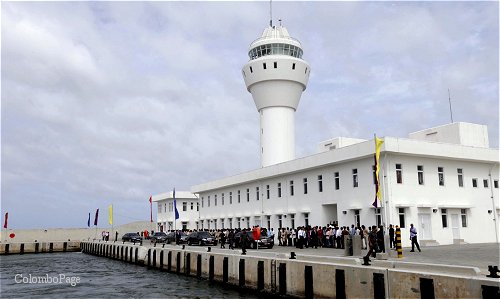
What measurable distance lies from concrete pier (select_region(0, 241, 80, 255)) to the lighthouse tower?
31948 millimetres

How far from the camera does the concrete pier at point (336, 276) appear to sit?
12.3 metres

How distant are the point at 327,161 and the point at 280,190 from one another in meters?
8.14

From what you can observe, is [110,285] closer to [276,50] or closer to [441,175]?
[441,175]

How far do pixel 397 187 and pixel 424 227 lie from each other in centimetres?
361

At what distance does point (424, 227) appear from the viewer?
1303 inches

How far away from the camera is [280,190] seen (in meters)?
43.4

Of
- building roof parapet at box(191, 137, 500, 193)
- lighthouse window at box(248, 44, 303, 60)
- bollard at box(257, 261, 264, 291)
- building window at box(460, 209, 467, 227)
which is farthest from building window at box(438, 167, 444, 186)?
lighthouse window at box(248, 44, 303, 60)

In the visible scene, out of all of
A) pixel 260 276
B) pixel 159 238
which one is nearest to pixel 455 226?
pixel 260 276

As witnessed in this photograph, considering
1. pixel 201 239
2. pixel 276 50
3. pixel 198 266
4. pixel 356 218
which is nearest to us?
pixel 198 266

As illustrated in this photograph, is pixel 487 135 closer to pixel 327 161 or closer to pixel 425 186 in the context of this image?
pixel 425 186

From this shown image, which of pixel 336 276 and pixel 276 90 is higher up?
pixel 276 90

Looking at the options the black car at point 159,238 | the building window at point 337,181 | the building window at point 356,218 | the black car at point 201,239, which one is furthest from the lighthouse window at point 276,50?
the building window at point 356,218

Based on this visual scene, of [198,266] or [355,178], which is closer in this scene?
[198,266]

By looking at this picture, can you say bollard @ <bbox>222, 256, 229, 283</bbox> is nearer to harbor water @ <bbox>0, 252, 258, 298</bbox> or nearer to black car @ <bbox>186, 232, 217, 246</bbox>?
harbor water @ <bbox>0, 252, 258, 298</bbox>
